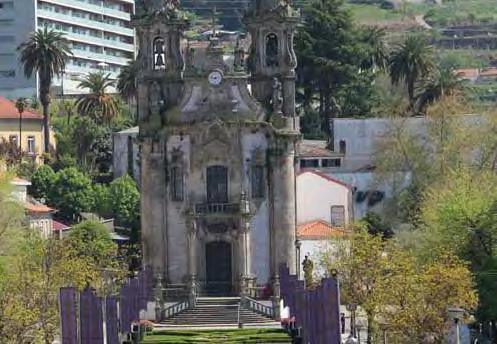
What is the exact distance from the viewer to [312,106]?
174 metres

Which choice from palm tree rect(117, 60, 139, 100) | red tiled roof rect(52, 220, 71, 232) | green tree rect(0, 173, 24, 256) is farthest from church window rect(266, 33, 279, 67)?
palm tree rect(117, 60, 139, 100)

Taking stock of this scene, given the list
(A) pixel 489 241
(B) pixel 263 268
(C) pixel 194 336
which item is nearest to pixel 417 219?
(B) pixel 263 268

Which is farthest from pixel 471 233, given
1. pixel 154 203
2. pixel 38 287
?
pixel 38 287

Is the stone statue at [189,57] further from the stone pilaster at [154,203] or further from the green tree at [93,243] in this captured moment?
the green tree at [93,243]

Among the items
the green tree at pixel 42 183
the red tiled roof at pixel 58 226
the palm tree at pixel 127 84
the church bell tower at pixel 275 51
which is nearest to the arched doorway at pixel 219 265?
the church bell tower at pixel 275 51

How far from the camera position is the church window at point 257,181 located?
120750 millimetres

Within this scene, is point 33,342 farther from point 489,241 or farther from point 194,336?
Answer: point 489,241

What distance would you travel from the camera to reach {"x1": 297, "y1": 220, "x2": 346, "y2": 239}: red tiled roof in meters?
135

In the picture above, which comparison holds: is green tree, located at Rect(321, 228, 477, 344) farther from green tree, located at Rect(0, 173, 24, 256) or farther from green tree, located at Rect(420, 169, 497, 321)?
green tree, located at Rect(0, 173, 24, 256)

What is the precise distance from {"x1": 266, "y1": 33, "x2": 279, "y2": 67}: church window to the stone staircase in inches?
569

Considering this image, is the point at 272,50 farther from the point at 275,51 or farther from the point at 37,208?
the point at 37,208

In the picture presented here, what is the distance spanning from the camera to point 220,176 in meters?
121

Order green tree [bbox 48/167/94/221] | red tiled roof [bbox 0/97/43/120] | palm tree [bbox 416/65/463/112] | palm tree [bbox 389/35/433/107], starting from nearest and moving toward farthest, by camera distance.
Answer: green tree [bbox 48/167/94/221] → palm tree [bbox 416/65/463/112] → palm tree [bbox 389/35/433/107] → red tiled roof [bbox 0/97/43/120]

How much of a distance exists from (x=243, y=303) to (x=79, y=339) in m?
29.7
